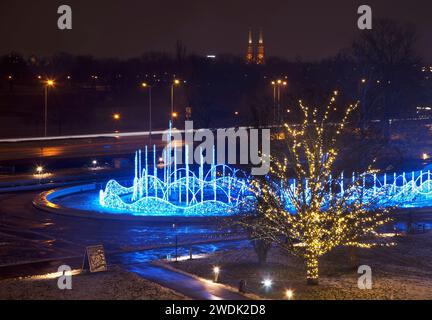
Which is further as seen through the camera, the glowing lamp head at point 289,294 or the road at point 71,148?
the road at point 71,148

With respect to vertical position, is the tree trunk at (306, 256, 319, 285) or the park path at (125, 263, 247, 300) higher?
the tree trunk at (306, 256, 319, 285)

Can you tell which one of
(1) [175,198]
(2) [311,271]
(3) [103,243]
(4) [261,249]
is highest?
(1) [175,198]

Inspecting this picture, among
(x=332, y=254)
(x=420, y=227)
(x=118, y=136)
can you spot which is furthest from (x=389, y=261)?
(x=118, y=136)

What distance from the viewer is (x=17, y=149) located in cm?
6141

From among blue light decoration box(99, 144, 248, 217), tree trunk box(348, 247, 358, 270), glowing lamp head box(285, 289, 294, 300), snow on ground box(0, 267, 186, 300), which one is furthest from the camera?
blue light decoration box(99, 144, 248, 217)

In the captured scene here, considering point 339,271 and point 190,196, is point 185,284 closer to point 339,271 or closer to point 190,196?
point 339,271

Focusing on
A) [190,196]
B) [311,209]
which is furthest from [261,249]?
[190,196]

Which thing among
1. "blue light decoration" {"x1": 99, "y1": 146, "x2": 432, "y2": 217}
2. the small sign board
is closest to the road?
"blue light decoration" {"x1": 99, "y1": 146, "x2": 432, "y2": 217}

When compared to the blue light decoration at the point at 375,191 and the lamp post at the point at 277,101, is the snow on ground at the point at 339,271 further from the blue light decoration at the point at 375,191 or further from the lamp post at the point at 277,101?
the lamp post at the point at 277,101

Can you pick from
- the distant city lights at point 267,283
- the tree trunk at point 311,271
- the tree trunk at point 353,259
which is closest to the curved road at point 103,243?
the distant city lights at point 267,283

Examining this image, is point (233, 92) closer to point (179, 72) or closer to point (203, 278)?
point (179, 72)

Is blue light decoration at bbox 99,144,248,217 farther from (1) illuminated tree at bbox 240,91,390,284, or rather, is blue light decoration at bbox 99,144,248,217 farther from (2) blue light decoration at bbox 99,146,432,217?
(1) illuminated tree at bbox 240,91,390,284

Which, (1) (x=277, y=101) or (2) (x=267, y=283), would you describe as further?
(1) (x=277, y=101)
